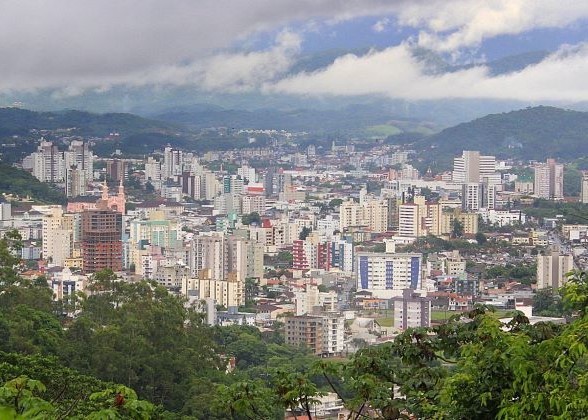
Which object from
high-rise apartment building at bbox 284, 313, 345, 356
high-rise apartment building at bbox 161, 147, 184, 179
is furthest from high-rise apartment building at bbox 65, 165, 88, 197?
high-rise apartment building at bbox 284, 313, 345, 356

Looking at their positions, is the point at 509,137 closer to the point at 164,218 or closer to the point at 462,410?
the point at 164,218

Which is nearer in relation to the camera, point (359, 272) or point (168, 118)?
point (359, 272)

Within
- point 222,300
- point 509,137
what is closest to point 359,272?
point 222,300

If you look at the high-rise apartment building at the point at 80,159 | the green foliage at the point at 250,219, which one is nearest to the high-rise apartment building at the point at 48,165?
the high-rise apartment building at the point at 80,159

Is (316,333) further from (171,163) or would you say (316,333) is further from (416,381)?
(171,163)

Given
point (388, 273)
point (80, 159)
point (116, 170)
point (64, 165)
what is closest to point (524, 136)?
point (116, 170)

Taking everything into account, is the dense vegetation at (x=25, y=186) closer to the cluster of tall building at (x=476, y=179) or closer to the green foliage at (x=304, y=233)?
the green foliage at (x=304, y=233)
